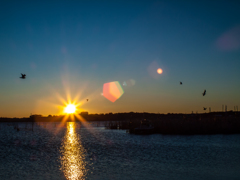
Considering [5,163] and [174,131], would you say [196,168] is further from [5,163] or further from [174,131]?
[174,131]

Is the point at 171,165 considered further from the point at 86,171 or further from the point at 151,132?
the point at 151,132

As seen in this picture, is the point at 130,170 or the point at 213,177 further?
the point at 130,170

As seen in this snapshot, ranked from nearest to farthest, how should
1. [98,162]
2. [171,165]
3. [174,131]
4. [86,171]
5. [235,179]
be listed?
[235,179] → [86,171] → [171,165] → [98,162] → [174,131]

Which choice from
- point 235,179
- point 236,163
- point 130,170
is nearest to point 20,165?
point 130,170

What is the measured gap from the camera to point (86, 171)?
870 inches

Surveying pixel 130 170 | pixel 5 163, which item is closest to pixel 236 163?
pixel 130 170

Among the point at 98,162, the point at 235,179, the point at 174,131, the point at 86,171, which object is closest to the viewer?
the point at 235,179

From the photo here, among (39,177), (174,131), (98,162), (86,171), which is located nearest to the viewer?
(39,177)

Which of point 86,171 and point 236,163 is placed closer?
point 86,171

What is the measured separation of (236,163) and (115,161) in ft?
42.7

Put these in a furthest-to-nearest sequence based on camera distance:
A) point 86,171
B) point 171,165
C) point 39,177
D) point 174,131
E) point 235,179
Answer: point 174,131 < point 171,165 < point 86,171 < point 39,177 < point 235,179

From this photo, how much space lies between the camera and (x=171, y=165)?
24.4m

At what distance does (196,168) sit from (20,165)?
60.8 feet

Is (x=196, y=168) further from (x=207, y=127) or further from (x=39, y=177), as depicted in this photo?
(x=207, y=127)
